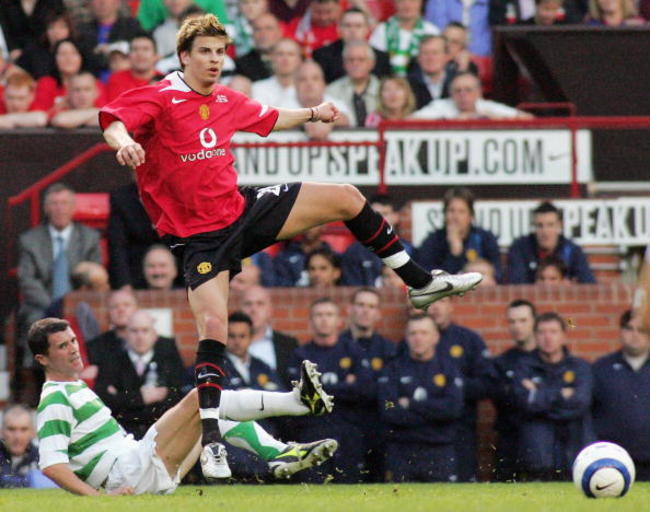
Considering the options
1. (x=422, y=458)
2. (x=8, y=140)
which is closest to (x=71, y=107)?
(x=8, y=140)

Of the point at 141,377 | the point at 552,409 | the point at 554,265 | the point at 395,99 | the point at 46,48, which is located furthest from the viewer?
the point at 46,48

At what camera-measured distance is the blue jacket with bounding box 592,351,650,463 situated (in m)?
12.7

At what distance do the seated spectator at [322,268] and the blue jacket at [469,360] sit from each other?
1224 millimetres

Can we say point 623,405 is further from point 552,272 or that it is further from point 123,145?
point 123,145

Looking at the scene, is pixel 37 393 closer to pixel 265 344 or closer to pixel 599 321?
pixel 265 344

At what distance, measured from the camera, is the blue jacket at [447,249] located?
44.9 feet

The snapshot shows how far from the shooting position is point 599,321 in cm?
1397

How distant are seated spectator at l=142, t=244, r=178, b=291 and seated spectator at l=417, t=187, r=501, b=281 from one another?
2042 millimetres

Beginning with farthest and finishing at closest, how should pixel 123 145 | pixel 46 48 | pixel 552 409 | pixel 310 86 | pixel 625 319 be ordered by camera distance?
1. pixel 46 48
2. pixel 310 86
3. pixel 625 319
4. pixel 552 409
5. pixel 123 145

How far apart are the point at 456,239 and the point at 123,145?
211 inches

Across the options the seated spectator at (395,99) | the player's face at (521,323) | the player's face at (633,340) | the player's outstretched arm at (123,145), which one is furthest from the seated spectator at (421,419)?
the player's outstretched arm at (123,145)

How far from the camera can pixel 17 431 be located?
12.5 meters

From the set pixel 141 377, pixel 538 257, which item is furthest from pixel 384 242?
pixel 538 257

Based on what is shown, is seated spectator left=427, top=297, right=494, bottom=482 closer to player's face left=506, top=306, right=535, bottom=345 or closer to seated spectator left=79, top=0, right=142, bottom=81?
player's face left=506, top=306, right=535, bottom=345
